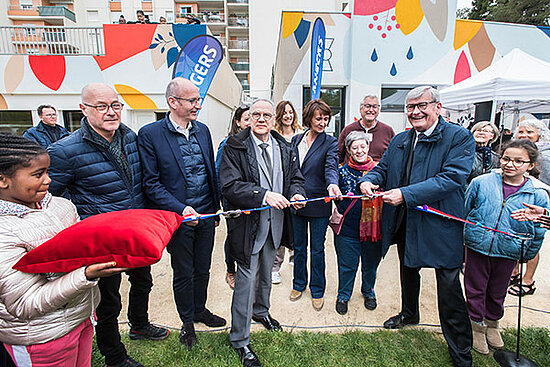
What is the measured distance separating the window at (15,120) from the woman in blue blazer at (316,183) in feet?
39.6

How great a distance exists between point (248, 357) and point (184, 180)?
5.21ft

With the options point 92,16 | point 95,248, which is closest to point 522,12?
point 95,248

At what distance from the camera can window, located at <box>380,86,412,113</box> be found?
31.4 ft

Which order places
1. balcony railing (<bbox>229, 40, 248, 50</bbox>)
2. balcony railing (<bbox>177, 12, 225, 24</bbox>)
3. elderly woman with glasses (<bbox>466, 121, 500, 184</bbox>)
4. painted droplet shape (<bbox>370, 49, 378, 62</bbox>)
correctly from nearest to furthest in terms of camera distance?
1. elderly woman with glasses (<bbox>466, 121, 500, 184</bbox>)
2. painted droplet shape (<bbox>370, 49, 378, 62</bbox>)
3. balcony railing (<bbox>177, 12, 225, 24</bbox>)
4. balcony railing (<bbox>229, 40, 248, 50</bbox>)

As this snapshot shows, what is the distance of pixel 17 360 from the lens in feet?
4.59

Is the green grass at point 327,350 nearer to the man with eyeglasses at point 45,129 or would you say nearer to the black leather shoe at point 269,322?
the black leather shoe at point 269,322

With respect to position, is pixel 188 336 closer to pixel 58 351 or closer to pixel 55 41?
pixel 58 351

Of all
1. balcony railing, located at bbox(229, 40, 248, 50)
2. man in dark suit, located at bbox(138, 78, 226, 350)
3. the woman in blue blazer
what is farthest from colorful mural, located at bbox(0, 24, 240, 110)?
balcony railing, located at bbox(229, 40, 248, 50)

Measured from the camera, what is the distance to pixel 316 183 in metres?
3.23

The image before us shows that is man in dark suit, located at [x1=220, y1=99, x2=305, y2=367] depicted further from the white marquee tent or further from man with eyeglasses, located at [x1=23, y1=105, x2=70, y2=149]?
the white marquee tent

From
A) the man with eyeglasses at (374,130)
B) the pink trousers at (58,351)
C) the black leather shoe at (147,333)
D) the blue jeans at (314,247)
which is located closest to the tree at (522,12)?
the man with eyeglasses at (374,130)

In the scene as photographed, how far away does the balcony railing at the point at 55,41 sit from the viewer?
1012 centimetres

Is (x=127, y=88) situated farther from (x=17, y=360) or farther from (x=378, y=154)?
(x=17, y=360)

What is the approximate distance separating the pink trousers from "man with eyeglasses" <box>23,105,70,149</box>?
16.0ft
